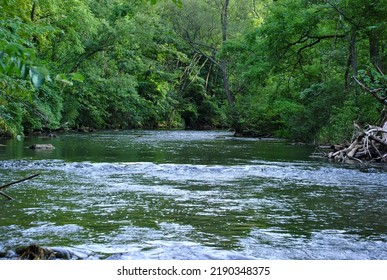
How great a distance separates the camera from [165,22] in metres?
47.8

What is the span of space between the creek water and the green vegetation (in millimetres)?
1614

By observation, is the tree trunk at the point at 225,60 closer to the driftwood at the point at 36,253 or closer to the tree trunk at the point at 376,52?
the tree trunk at the point at 376,52

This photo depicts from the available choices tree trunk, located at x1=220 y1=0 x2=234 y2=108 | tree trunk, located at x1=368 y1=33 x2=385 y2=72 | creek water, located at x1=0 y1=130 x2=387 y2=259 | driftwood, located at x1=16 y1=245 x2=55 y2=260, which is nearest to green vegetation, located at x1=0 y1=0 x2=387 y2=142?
tree trunk, located at x1=368 y1=33 x2=385 y2=72

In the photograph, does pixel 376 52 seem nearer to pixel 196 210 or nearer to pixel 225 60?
pixel 196 210

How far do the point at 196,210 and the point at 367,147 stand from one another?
10424mm

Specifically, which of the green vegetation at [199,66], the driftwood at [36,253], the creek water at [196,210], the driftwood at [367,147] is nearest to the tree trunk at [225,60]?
the green vegetation at [199,66]

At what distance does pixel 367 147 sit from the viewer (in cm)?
1853

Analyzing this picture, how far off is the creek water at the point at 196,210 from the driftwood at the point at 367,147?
61.8 inches

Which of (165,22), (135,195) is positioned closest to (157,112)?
(165,22)

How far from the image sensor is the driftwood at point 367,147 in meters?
18.5

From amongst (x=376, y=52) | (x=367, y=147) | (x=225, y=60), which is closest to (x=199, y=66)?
(x=225, y=60)

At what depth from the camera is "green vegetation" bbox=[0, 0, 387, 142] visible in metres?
21.8
